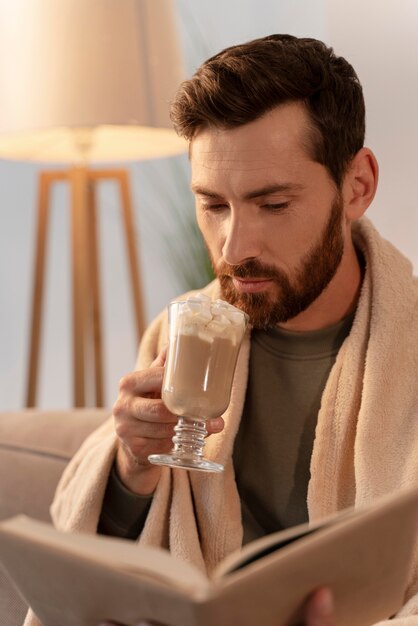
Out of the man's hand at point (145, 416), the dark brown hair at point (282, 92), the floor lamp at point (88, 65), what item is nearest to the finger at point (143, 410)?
the man's hand at point (145, 416)

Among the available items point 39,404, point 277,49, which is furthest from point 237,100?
point 39,404

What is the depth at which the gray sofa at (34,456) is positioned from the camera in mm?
1950

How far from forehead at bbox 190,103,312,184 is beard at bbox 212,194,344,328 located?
13 cm

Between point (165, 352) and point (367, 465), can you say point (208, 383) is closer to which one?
point (165, 352)

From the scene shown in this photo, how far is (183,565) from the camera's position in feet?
2.92

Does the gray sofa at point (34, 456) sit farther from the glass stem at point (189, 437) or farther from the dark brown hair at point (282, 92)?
the dark brown hair at point (282, 92)

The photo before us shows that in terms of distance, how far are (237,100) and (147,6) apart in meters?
1.16

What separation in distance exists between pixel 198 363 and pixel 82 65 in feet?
4.52

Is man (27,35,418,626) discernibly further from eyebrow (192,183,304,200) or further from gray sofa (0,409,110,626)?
gray sofa (0,409,110,626)

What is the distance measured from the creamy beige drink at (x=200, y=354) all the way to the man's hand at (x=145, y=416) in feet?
0.22

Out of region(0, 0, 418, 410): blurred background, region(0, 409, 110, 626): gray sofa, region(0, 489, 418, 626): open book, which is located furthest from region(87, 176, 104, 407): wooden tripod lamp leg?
region(0, 489, 418, 626): open book

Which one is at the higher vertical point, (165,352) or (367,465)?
(165,352)

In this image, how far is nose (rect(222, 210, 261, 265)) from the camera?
156 cm

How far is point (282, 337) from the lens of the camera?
173 cm
